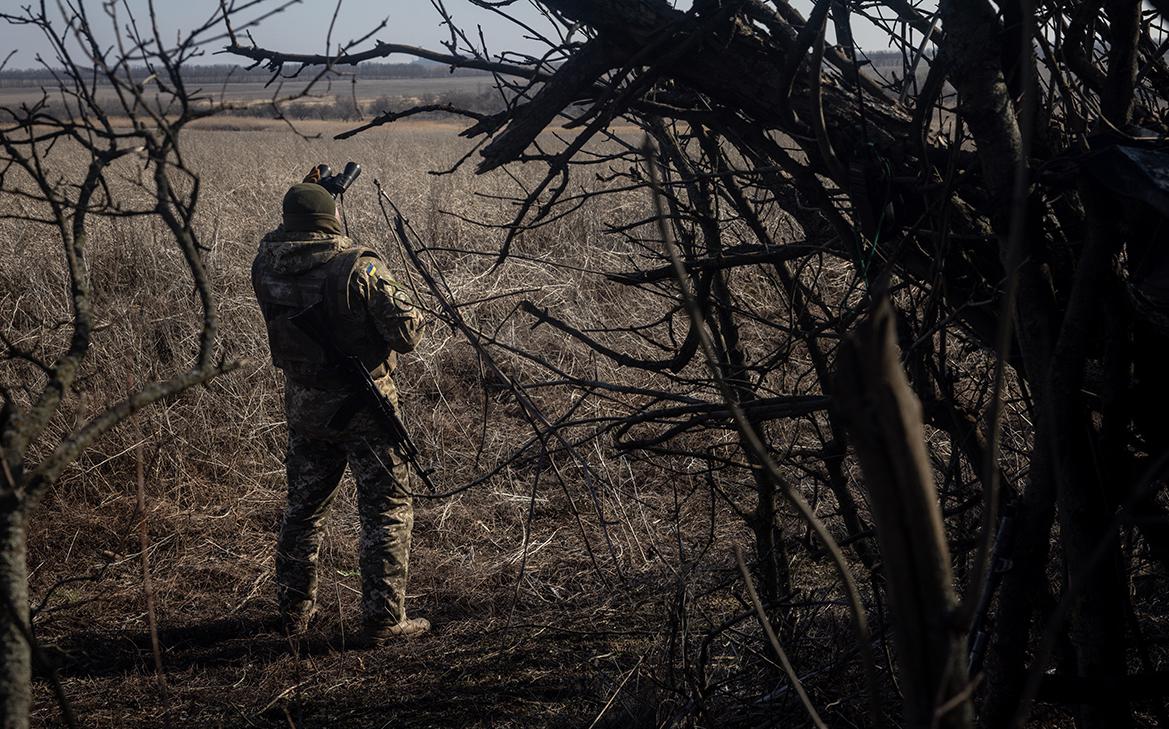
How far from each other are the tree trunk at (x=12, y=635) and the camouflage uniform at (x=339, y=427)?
109 inches

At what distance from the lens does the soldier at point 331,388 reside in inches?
149

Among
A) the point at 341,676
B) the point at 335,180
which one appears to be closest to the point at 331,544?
the point at 341,676

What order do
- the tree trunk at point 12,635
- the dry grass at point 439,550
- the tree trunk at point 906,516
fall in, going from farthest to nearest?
the dry grass at point 439,550 < the tree trunk at point 12,635 < the tree trunk at point 906,516

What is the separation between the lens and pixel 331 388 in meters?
3.84

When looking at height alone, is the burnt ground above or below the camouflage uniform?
below

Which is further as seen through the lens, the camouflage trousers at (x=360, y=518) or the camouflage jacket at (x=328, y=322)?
the camouflage trousers at (x=360, y=518)

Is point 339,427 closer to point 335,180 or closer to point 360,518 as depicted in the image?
point 360,518

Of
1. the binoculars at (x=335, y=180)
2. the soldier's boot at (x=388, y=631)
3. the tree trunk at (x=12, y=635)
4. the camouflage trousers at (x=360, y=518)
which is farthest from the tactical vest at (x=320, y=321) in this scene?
the tree trunk at (x=12, y=635)

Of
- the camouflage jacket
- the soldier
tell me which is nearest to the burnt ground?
the soldier

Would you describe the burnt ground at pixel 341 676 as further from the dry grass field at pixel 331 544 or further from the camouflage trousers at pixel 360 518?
the camouflage trousers at pixel 360 518

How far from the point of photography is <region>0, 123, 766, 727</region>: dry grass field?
338cm

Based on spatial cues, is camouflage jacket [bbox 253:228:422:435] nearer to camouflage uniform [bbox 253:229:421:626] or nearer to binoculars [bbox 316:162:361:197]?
camouflage uniform [bbox 253:229:421:626]

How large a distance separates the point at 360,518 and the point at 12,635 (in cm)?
306

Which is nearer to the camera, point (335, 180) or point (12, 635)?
point (12, 635)
